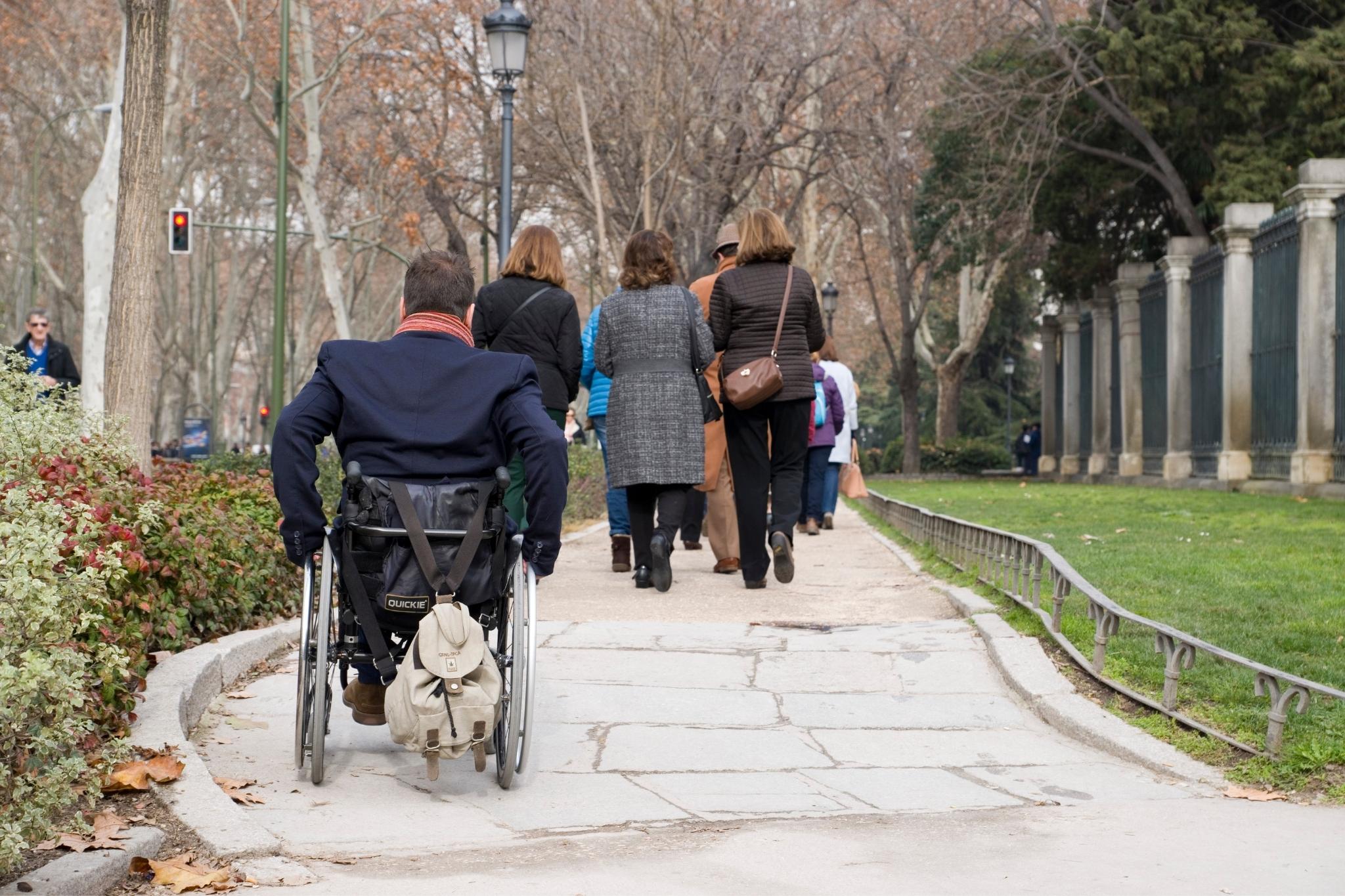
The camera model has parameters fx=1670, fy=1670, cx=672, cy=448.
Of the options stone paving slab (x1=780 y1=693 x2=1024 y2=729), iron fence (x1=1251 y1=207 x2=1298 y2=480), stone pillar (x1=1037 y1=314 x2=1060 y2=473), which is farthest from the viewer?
stone pillar (x1=1037 y1=314 x2=1060 y2=473)

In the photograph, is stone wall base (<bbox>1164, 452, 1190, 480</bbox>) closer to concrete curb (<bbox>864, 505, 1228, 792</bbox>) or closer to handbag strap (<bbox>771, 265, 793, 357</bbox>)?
handbag strap (<bbox>771, 265, 793, 357</bbox>)

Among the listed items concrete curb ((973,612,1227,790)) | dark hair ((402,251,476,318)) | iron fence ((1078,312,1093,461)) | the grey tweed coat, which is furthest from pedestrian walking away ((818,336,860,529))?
iron fence ((1078,312,1093,461))

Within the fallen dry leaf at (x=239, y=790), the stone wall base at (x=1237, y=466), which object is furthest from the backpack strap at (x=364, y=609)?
the stone wall base at (x=1237, y=466)

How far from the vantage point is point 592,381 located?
10.9 m

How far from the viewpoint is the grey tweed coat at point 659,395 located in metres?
9.27

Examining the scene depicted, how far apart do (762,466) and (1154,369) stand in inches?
668

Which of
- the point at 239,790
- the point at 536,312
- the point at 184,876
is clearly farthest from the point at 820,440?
the point at 184,876

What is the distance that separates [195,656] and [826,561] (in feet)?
21.3

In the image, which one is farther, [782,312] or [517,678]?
[782,312]

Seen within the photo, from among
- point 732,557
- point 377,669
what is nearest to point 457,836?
point 377,669

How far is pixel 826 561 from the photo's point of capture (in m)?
12.2

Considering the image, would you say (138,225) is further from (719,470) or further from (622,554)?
(719,470)

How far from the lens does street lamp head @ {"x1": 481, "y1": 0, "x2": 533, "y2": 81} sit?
58.2 ft

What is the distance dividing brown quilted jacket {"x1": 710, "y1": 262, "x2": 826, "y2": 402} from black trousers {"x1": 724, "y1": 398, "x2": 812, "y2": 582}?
0.52ft
